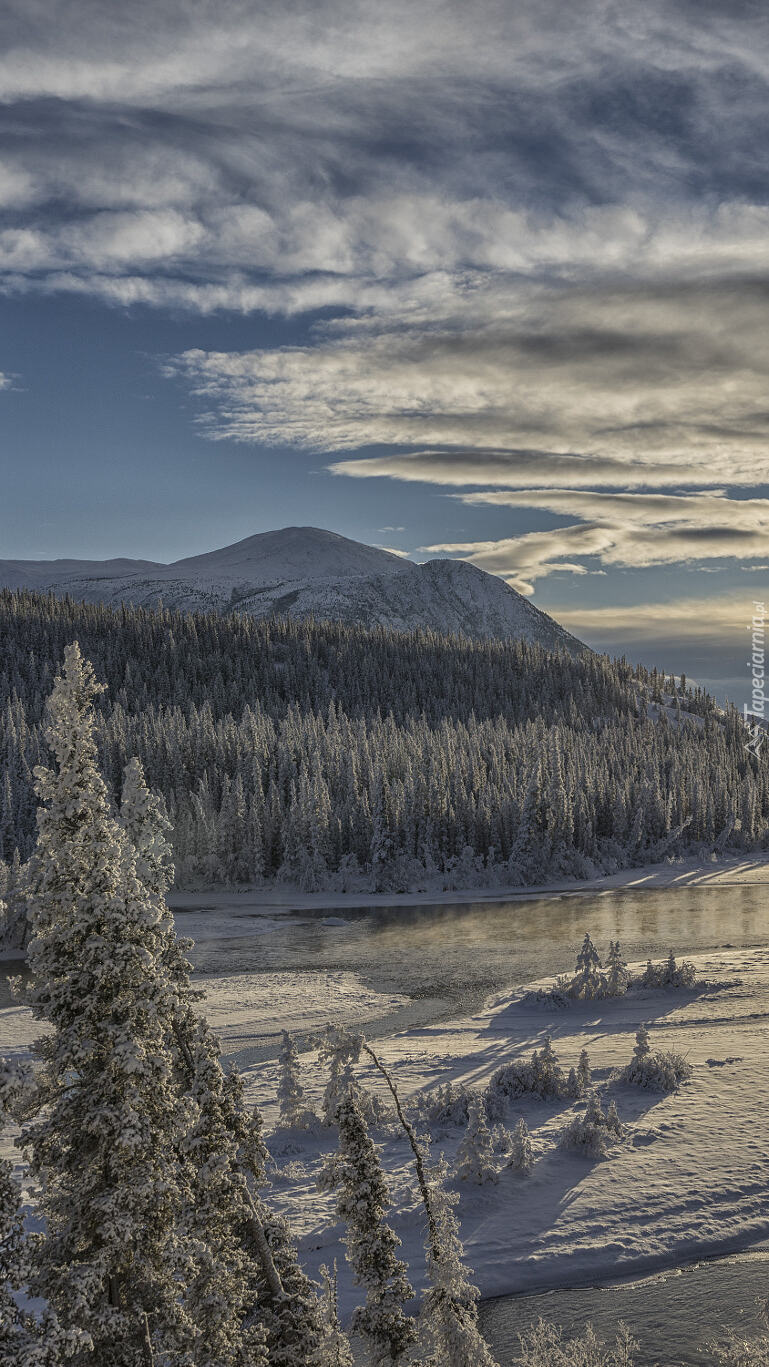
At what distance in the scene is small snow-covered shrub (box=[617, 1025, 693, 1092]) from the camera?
88.2 feet

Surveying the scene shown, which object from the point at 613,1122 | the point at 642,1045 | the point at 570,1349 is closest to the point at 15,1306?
the point at 570,1349

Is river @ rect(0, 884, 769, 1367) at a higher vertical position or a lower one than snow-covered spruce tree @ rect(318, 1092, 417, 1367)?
lower

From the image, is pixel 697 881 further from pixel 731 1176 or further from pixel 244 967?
pixel 731 1176

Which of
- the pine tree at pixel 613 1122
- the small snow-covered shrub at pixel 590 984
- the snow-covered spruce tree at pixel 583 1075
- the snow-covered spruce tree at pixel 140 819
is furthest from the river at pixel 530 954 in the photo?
the snow-covered spruce tree at pixel 140 819

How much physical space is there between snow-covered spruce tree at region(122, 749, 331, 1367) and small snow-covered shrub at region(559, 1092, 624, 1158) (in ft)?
41.1

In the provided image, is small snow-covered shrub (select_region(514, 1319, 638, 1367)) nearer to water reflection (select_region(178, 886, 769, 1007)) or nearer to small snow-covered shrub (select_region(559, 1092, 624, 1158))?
small snow-covered shrub (select_region(559, 1092, 624, 1158))

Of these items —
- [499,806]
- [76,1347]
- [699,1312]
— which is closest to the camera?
[76,1347]

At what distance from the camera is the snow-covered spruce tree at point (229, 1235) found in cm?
988

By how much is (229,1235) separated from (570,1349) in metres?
7.93

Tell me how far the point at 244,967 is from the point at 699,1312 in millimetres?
36651

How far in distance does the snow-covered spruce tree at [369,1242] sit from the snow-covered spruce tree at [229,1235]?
2.66 feet

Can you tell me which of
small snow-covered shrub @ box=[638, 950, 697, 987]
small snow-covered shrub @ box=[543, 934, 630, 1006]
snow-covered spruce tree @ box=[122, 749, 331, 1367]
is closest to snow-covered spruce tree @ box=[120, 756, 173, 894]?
snow-covered spruce tree @ box=[122, 749, 331, 1367]

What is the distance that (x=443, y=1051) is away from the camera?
1235 inches

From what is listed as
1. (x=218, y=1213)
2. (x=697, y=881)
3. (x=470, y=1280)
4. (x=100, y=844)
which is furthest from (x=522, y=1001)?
(x=697, y=881)
